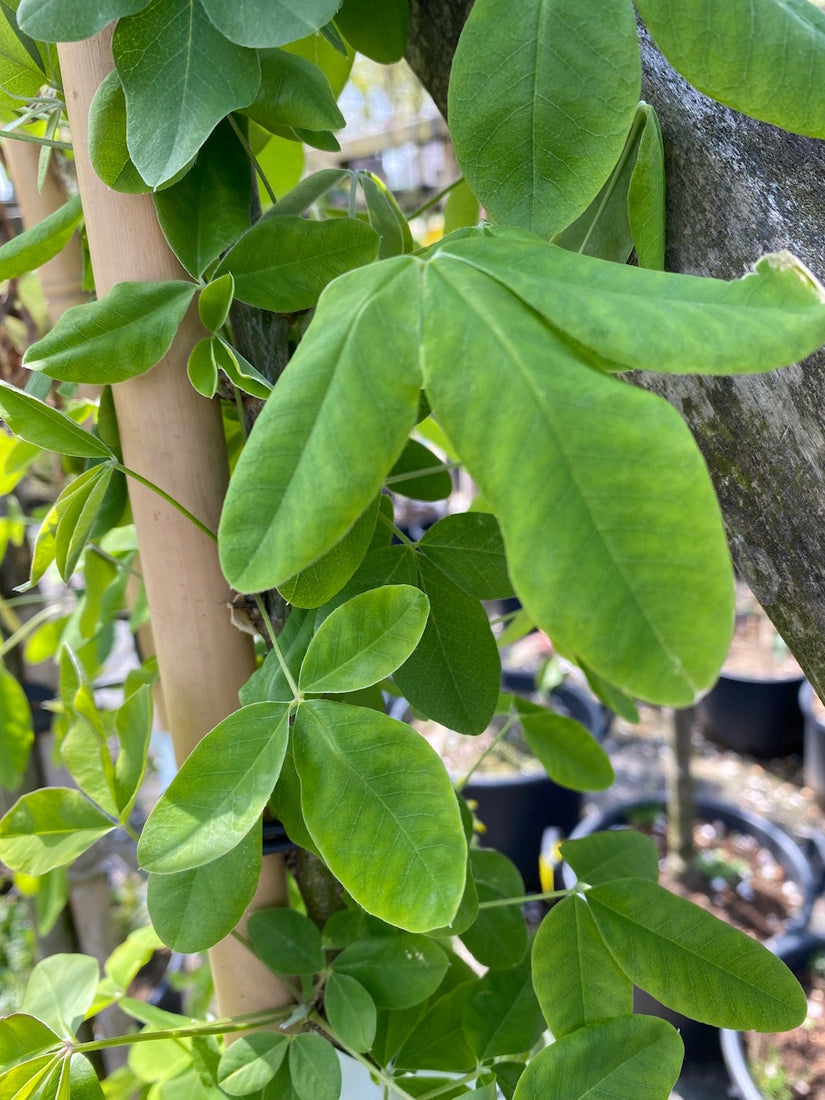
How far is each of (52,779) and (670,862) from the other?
1466mm

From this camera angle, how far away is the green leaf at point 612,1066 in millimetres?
458

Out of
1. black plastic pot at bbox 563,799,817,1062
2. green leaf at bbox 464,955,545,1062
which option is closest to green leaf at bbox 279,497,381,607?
green leaf at bbox 464,955,545,1062

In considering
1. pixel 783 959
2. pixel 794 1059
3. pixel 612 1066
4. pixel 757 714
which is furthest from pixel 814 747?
pixel 612 1066

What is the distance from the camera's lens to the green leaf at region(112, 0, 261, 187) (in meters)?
0.40

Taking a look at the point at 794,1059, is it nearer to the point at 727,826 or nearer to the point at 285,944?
the point at 727,826

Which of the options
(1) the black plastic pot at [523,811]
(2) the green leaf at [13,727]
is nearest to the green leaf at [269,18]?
(2) the green leaf at [13,727]

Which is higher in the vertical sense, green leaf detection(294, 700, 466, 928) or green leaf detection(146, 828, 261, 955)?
Answer: green leaf detection(294, 700, 466, 928)

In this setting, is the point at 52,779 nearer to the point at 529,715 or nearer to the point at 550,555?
the point at 529,715

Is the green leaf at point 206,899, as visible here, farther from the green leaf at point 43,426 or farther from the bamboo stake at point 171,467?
the green leaf at point 43,426

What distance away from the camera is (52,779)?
1294 mm

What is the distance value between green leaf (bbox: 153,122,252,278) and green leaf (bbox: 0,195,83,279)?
8 centimetres

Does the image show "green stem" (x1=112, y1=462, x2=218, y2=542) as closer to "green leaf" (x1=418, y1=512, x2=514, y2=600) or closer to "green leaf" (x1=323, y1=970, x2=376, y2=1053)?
"green leaf" (x1=418, y1=512, x2=514, y2=600)

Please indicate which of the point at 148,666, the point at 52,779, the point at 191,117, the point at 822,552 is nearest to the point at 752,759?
the point at 52,779

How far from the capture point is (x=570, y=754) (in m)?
0.75
